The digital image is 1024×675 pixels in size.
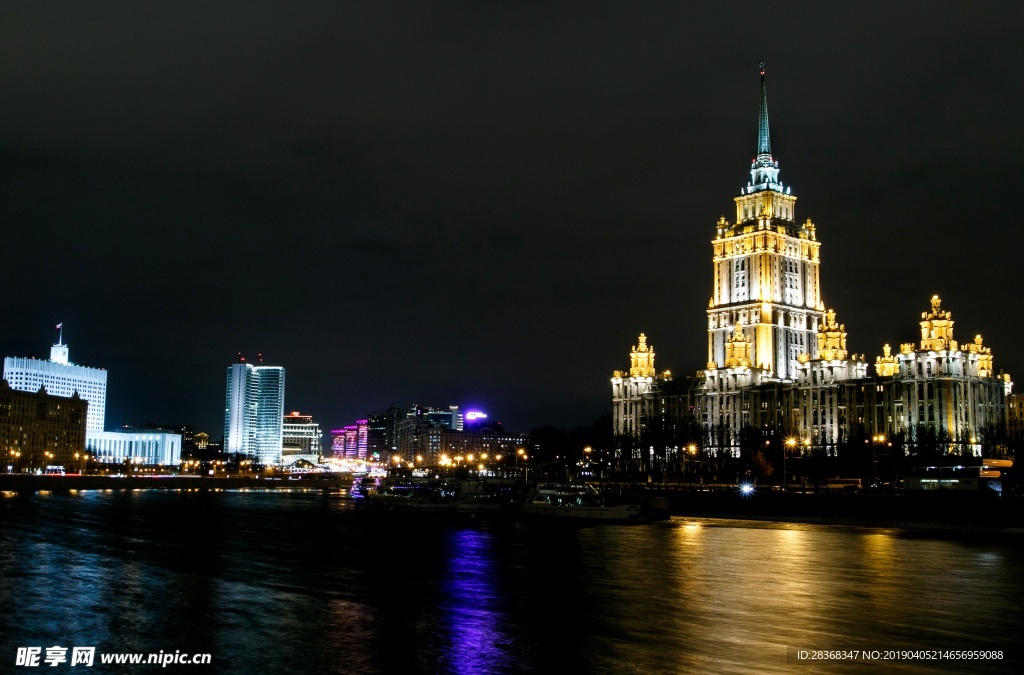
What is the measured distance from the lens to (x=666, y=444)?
164m

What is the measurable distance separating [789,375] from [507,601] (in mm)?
153944

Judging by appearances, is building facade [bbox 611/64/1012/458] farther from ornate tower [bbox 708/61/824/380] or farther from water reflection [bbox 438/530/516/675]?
water reflection [bbox 438/530/516/675]

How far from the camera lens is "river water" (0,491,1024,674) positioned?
29.4 m

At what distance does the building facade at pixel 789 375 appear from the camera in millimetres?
147375

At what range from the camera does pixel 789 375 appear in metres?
186

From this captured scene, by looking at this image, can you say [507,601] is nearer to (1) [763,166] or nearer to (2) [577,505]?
(2) [577,505]

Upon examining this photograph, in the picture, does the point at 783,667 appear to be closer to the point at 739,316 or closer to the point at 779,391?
the point at 779,391

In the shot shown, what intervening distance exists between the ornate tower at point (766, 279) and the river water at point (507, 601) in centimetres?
11550

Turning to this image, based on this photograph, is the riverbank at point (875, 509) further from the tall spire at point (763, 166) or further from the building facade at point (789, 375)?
the tall spire at point (763, 166)

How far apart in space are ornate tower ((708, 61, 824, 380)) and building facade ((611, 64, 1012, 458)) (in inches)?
7.9

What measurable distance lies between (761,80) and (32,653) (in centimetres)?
18929

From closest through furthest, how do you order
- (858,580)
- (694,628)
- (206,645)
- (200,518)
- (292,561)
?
1. (206,645)
2. (694,628)
3. (858,580)
4. (292,561)
5. (200,518)

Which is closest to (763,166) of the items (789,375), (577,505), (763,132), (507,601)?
(763,132)

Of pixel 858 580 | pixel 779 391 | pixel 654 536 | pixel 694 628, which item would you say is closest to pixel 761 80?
pixel 779 391
